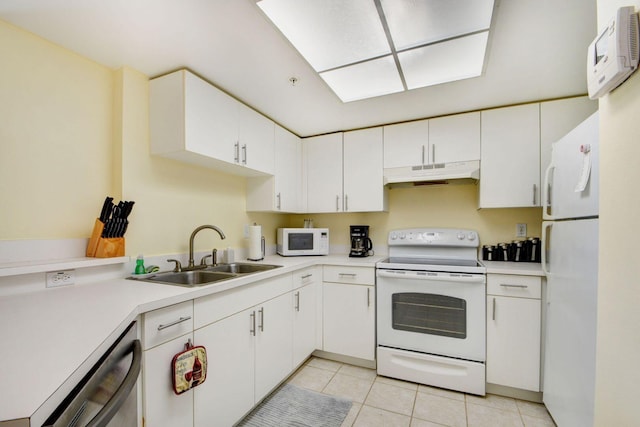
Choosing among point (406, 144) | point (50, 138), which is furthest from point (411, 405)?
point (50, 138)

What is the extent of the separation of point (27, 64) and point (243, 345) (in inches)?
74.1

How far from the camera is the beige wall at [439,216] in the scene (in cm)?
251

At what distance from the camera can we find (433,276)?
83.4 inches

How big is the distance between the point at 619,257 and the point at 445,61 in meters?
1.35

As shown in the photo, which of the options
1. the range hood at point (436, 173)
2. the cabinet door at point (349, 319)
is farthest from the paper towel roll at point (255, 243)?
the range hood at point (436, 173)

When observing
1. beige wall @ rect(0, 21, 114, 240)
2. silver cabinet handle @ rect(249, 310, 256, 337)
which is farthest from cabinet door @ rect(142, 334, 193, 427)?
beige wall @ rect(0, 21, 114, 240)

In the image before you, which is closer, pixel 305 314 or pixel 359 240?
pixel 305 314

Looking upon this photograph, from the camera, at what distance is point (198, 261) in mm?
2135

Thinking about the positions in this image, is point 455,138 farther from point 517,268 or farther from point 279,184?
point 279,184

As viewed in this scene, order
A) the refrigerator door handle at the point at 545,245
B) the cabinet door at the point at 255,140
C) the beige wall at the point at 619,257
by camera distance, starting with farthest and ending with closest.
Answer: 1. the cabinet door at the point at 255,140
2. the refrigerator door handle at the point at 545,245
3. the beige wall at the point at 619,257

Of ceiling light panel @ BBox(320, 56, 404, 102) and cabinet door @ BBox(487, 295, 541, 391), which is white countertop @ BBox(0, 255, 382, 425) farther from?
cabinet door @ BBox(487, 295, 541, 391)

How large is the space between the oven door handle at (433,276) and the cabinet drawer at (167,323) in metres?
1.49

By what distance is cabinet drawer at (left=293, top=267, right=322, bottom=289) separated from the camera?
2236mm

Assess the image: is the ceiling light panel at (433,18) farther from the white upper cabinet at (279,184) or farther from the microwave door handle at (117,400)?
the microwave door handle at (117,400)
